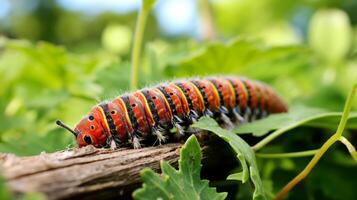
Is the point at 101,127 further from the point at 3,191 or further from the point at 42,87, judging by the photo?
the point at 42,87

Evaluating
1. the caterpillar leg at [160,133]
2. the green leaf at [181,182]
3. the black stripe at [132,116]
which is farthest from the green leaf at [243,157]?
the black stripe at [132,116]

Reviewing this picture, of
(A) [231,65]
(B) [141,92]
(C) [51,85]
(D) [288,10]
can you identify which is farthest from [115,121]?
Answer: (D) [288,10]

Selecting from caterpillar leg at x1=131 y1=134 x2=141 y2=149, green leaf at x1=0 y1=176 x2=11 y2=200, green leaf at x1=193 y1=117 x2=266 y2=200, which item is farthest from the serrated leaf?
green leaf at x1=0 y1=176 x2=11 y2=200

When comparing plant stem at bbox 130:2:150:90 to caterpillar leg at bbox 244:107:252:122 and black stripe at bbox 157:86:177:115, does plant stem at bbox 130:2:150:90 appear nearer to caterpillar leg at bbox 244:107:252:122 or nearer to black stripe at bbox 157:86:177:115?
black stripe at bbox 157:86:177:115

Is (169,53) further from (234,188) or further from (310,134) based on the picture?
(234,188)

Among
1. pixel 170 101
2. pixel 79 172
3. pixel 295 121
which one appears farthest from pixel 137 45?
pixel 79 172

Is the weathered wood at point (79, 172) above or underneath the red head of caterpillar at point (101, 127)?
underneath

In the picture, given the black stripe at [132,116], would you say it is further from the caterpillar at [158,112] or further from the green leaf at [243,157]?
the green leaf at [243,157]
